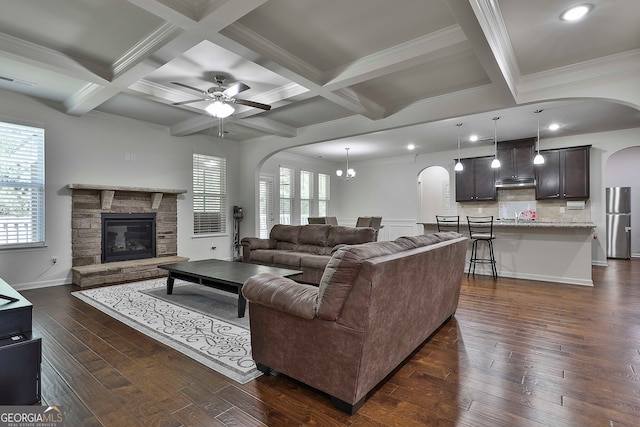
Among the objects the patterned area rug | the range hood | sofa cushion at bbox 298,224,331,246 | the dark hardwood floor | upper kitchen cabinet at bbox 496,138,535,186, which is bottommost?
the dark hardwood floor

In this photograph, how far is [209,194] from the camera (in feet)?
23.7

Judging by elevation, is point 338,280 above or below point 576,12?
below

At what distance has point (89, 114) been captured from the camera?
5.44 metres

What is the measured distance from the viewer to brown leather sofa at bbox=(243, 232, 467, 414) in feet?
5.86

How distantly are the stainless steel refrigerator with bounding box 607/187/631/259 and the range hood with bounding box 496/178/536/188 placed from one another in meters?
2.31

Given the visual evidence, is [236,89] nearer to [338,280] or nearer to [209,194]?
[338,280]

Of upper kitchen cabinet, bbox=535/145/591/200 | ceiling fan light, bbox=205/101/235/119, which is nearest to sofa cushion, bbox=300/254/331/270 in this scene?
ceiling fan light, bbox=205/101/235/119

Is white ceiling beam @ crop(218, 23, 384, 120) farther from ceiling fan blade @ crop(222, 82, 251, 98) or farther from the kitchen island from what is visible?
the kitchen island

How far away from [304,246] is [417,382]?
3.78 m

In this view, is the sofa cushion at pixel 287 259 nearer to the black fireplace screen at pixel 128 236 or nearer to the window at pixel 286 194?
the black fireplace screen at pixel 128 236

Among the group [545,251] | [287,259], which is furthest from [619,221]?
[287,259]

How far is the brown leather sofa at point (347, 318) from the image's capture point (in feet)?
5.86

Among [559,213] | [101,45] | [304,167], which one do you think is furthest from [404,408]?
[304,167]

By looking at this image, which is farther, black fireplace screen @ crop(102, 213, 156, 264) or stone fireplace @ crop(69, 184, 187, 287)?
black fireplace screen @ crop(102, 213, 156, 264)
